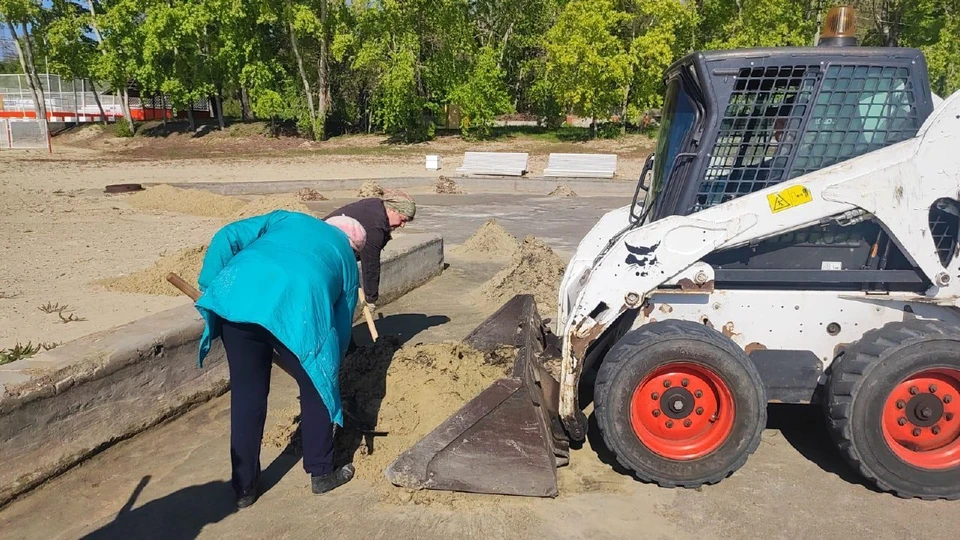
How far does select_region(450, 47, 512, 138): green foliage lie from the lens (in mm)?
33438

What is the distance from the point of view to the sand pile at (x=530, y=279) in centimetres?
757

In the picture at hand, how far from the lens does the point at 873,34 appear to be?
35125 mm

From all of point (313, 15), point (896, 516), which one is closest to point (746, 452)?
point (896, 516)

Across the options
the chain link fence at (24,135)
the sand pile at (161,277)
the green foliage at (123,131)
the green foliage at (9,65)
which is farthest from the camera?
the green foliage at (9,65)

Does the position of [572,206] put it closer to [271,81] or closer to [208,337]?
[208,337]

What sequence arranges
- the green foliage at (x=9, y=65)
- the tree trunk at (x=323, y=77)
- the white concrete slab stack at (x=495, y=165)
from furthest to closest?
1. the green foliage at (x=9, y=65)
2. the tree trunk at (x=323, y=77)
3. the white concrete slab stack at (x=495, y=165)

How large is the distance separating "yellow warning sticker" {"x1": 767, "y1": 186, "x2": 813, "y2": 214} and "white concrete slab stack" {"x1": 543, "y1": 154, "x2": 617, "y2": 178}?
19043mm

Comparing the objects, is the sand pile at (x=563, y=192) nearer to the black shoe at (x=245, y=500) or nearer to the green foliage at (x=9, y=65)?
the black shoe at (x=245, y=500)

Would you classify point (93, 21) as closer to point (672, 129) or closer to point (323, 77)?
point (323, 77)

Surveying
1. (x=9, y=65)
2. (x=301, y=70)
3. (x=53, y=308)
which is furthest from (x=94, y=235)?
(x=9, y=65)

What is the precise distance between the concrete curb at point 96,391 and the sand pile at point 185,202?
856cm

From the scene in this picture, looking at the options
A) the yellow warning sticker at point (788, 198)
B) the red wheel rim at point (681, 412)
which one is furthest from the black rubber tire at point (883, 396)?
the yellow warning sticker at point (788, 198)

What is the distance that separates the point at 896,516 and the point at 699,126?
6.99 feet

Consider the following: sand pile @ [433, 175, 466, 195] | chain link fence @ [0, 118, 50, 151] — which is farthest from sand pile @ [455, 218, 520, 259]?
chain link fence @ [0, 118, 50, 151]
